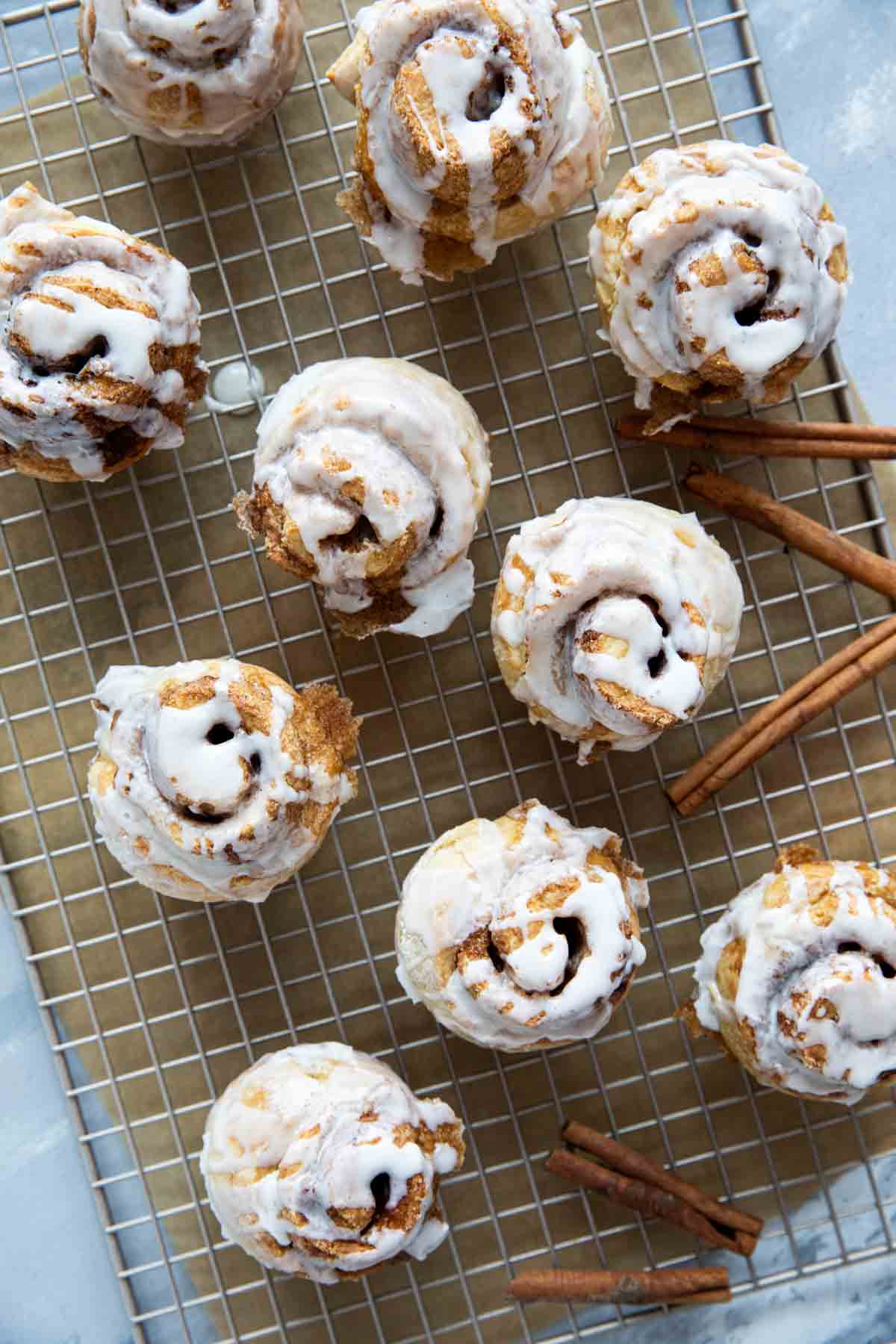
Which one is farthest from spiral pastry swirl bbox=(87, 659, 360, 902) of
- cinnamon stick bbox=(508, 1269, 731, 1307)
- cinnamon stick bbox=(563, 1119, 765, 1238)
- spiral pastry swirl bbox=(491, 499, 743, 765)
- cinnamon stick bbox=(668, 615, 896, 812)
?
cinnamon stick bbox=(508, 1269, 731, 1307)

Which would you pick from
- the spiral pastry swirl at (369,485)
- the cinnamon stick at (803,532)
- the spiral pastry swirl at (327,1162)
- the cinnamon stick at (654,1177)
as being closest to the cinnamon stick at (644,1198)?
the cinnamon stick at (654,1177)

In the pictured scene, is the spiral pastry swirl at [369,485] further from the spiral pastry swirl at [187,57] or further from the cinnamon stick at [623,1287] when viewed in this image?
the cinnamon stick at [623,1287]

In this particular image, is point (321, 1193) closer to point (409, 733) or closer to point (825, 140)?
point (409, 733)

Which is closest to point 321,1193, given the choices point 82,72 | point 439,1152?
point 439,1152

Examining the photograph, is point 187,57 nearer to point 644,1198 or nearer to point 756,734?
point 756,734

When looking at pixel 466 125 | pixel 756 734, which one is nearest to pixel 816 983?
pixel 756 734
